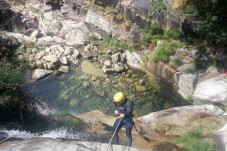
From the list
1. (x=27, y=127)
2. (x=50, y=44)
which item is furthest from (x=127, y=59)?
(x=27, y=127)

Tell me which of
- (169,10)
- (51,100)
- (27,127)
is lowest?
(51,100)

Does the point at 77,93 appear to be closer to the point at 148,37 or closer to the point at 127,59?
the point at 127,59

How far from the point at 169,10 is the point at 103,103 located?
829cm

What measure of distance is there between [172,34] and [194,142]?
11459 millimetres

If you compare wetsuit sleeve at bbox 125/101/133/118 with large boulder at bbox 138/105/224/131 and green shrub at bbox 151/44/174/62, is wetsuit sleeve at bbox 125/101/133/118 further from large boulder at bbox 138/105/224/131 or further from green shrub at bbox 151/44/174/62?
green shrub at bbox 151/44/174/62

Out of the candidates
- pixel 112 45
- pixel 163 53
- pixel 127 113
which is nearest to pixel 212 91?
pixel 163 53

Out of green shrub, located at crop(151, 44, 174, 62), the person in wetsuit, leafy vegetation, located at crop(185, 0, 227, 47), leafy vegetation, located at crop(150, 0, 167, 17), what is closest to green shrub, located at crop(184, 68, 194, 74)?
green shrub, located at crop(151, 44, 174, 62)

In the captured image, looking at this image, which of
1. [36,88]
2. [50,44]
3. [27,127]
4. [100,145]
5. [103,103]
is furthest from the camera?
[50,44]

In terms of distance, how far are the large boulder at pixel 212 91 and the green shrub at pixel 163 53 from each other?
3089 millimetres

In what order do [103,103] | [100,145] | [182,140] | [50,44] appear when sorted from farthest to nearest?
[50,44], [103,103], [182,140], [100,145]

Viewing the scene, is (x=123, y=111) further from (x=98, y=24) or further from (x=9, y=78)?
(x=98, y=24)

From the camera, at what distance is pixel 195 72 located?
18031mm

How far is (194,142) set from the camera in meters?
10.3

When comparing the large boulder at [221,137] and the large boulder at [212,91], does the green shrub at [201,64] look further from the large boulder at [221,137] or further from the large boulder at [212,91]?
the large boulder at [221,137]
